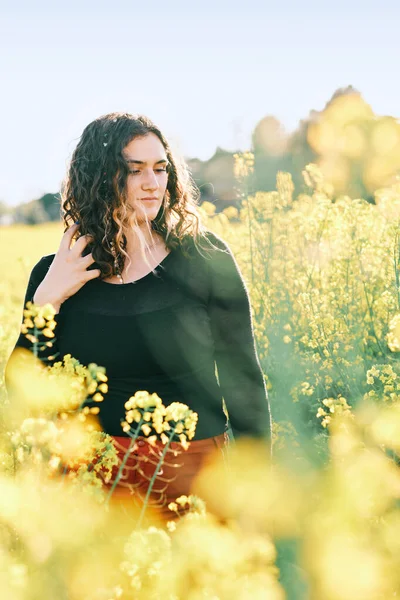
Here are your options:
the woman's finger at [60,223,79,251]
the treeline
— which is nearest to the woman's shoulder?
the woman's finger at [60,223,79,251]

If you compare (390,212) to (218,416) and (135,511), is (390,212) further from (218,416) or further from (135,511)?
(135,511)

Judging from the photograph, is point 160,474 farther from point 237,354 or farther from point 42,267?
point 42,267

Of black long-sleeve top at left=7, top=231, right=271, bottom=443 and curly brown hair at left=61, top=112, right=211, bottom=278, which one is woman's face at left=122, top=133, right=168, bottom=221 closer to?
curly brown hair at left=61, top=112, right=211, bottom=278

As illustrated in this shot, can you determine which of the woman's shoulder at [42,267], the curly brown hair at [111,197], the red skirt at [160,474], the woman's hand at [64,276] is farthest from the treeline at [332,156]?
the red skirt at [160,474]

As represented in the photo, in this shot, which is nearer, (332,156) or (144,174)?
(144,174)

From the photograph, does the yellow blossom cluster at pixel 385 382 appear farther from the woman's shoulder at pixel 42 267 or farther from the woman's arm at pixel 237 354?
the woman's shoulder at pixel 42 267

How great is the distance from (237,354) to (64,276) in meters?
0.61

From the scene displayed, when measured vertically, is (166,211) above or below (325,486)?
above

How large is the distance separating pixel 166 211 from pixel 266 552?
54.0 inches

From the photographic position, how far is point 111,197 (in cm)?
219

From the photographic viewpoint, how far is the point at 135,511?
1827 millimetres

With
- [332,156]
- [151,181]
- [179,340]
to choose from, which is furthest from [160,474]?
[332,156]

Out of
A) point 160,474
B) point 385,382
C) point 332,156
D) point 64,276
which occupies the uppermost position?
point 64,276

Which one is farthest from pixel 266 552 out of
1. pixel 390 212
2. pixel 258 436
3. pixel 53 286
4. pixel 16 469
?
pixel 390 212
